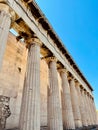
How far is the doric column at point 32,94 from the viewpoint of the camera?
1097 cm

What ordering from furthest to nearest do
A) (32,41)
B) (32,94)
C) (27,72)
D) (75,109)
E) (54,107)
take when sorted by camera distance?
(75,109)
(54,107)
(32,41)
(27,72)
(32,94)

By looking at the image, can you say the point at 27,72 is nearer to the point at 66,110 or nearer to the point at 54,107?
the point at 54,107

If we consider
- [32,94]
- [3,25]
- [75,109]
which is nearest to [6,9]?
[3,25]

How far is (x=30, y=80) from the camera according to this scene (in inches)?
508

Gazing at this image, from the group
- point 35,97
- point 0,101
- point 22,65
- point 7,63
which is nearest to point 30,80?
point 35,97

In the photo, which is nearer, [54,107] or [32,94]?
[32,94]

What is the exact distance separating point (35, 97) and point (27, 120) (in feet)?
6.88

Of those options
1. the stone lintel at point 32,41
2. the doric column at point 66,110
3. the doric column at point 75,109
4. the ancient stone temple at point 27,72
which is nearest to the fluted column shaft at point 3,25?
the ancient stone temple at point 27,72

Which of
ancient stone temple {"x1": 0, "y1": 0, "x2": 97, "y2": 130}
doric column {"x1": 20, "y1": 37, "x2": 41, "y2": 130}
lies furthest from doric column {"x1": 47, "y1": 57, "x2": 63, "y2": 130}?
doric column {"x1": 20, "y1": 37, "x2": 41, "y2": 130}

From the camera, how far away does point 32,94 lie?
12.2 meters

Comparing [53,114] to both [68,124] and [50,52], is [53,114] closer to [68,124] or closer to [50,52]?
[68,124]

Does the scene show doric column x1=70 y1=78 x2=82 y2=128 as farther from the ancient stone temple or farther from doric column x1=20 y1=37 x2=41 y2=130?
doric column x1=20 y1=37 x2=41 y2=130

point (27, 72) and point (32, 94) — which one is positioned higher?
point (27, 72)

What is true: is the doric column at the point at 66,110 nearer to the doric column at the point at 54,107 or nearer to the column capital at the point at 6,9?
the doric column at the point at 54,107
